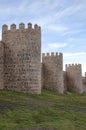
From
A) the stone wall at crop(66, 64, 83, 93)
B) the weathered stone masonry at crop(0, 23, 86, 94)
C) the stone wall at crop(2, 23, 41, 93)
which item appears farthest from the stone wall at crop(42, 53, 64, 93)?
the stone wall at crop(2, 23, 41, 93)

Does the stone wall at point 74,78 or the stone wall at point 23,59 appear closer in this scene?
the stone wall at point 23,59

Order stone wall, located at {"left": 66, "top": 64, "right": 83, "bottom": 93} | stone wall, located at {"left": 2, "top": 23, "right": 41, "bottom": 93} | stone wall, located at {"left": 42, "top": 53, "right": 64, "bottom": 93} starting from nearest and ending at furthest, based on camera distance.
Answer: stone wall, located at {"left": 2, "top": 23, "right": 41, "bottom": 93} < stone wall, located at {"left": 42, "top": 53, "right": 64, "bottom": 93} < stone wall, located at {"left": 66, "top": 64, "right": 83, "bottom": 93}

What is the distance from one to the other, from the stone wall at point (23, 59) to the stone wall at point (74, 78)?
68.9 feet

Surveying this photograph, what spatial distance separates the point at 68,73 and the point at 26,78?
2261cm

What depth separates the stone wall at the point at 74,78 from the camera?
50.9m

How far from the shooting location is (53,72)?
41.6 metres

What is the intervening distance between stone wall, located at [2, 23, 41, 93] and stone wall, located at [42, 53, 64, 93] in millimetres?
10474

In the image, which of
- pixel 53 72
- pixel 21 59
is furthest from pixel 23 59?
pixel 53 72

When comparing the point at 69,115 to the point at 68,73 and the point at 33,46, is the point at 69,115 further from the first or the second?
the point at 68,73

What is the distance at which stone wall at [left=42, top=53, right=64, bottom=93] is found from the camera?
41125mm

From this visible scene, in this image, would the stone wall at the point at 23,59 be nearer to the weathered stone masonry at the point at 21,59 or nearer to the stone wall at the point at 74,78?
the weathered stone masonry at the point at 21,59

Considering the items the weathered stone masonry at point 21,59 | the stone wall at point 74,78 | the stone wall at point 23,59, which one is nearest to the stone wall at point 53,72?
the stone wall at point 74,78

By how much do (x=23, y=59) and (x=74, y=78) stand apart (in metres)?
22.0

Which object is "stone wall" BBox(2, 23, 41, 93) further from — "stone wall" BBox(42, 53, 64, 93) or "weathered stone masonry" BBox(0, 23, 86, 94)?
"stone wall" BBox(42, 53, 64, 93)
